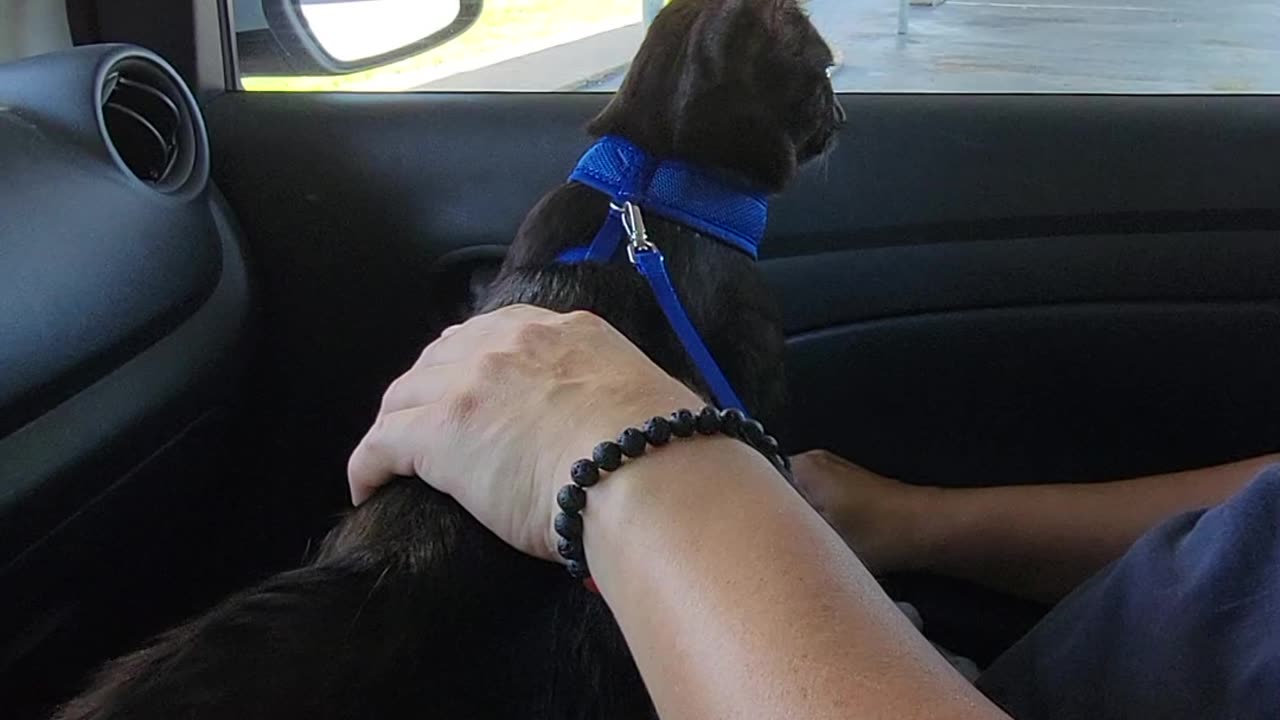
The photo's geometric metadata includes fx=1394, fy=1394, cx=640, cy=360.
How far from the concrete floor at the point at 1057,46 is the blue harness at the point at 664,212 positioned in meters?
0.34

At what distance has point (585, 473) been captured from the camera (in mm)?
653

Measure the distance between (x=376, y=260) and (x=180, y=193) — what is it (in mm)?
319

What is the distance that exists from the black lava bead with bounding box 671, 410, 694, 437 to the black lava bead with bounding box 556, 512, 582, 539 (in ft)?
0.20

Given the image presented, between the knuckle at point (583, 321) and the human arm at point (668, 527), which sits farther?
the knuckle at point (583, 321)

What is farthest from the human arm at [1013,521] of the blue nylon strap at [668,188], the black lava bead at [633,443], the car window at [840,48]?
the black lava bead at [633,443]

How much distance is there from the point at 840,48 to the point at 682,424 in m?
1.06

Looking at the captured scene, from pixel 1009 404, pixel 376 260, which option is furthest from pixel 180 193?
pixel 1009 404

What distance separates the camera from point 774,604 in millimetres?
554

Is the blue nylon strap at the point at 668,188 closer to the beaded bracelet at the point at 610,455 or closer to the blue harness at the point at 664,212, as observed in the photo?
the blue harness at the point at 664,212

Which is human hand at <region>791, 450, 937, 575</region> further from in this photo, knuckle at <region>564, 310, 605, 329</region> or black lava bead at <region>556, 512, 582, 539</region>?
black lava bead at <region>556, 512, 582, 539</region>

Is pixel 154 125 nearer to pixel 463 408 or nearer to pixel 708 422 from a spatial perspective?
pixel 463 408

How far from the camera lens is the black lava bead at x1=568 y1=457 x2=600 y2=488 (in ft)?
2.13

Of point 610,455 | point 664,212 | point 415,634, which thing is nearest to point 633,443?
point 610,455

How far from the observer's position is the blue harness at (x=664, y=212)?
1174 mm
